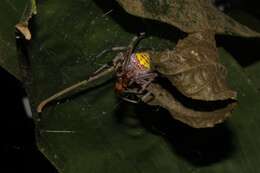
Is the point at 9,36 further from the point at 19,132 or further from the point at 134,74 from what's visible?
the point at 19,132

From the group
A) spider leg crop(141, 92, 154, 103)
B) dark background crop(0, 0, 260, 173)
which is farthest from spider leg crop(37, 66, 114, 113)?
dark background crop(0, 0, 260, 173)

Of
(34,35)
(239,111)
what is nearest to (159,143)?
(239,111)

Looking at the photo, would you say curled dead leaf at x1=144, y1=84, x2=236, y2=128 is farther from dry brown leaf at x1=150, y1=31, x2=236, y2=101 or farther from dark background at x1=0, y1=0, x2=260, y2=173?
dark background at x1=0, y1=0, x2=260, y2=173

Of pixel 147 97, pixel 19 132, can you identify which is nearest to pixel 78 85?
pixel 147 97

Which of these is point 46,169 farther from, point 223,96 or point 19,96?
point 223,96

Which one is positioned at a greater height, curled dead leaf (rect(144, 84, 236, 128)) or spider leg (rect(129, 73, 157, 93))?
curled dead leaf (rect(144, 84, 236, 128))
